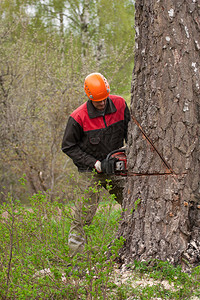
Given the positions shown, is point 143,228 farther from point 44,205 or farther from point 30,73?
point 30,73

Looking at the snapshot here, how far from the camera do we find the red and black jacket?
4582mm

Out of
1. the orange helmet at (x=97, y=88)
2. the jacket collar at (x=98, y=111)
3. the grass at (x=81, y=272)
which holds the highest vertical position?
the orange helmet at (x=97, y=88)

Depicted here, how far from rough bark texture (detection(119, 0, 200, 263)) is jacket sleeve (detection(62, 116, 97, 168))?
116cm

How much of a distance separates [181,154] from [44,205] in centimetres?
130

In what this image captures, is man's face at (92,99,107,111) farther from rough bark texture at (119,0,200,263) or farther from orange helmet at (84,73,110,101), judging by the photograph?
rough bark texture at (119,0,200,263)

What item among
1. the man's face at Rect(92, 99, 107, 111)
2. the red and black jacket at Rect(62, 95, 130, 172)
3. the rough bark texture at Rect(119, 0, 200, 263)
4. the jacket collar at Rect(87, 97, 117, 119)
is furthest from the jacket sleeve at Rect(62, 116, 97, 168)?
the rough bark texture at Rect(119, 0, 200, 263)

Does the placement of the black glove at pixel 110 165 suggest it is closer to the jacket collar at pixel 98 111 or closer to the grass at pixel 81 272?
the jacket collar at pixel 98 111

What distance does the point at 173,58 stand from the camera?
343 centimetres

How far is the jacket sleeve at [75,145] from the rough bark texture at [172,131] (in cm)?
116

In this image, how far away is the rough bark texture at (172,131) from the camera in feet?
11.1

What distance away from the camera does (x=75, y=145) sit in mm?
4676

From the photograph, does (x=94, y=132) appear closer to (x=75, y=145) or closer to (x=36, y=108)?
(x=75, y=145)

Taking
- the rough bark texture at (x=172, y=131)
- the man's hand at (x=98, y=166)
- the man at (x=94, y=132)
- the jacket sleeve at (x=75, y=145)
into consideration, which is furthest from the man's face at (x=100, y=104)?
the rough bark texture at (x=172, y=131)

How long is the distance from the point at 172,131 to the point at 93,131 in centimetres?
138
